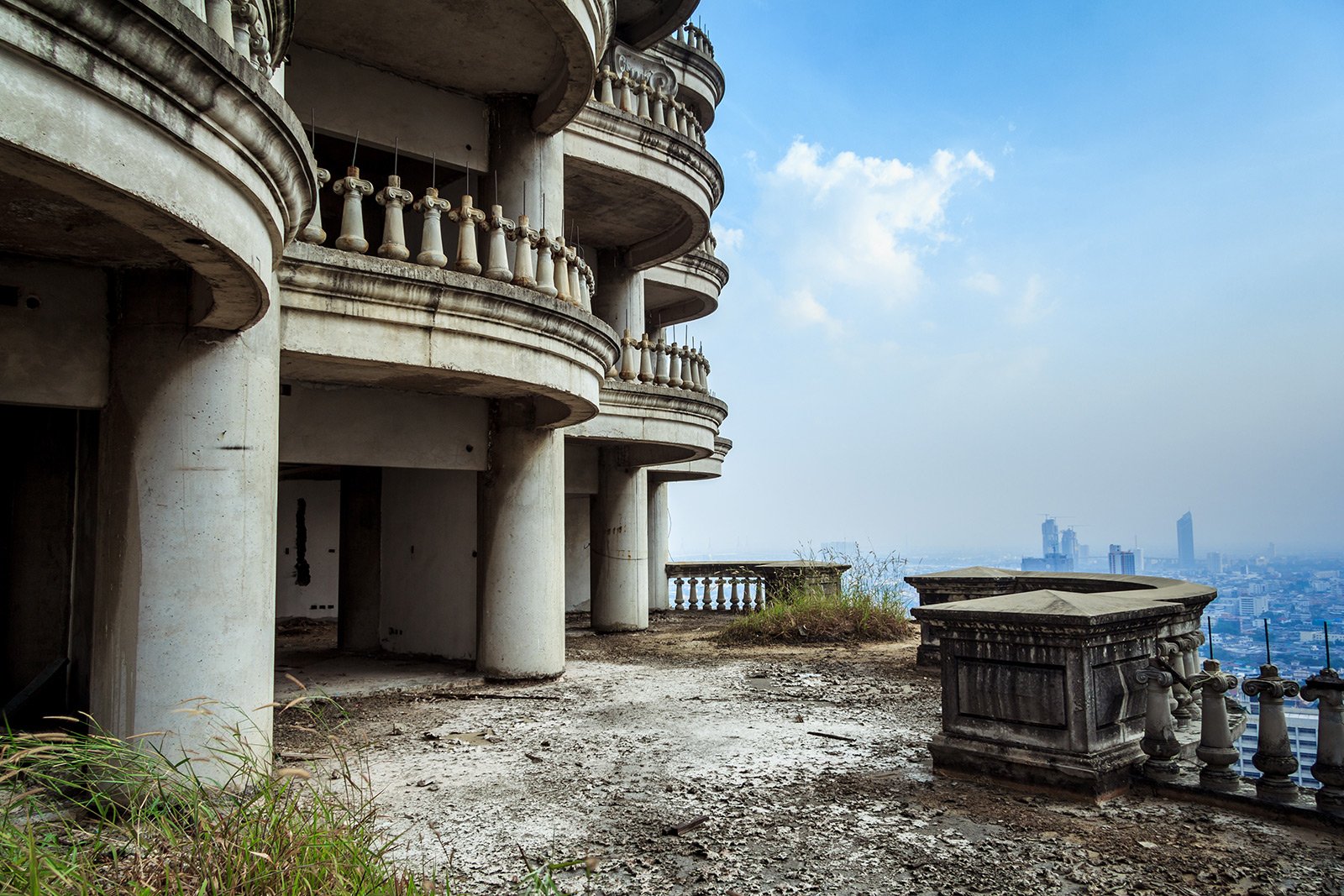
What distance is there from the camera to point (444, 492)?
11078 millimetres

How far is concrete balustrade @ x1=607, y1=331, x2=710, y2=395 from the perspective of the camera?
42.4ft

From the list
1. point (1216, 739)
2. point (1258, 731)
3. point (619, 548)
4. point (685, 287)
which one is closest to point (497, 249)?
A: point (1216, 739)

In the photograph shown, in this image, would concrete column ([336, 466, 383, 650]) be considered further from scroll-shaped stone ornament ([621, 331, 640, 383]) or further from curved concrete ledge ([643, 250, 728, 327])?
curved concrete ledge ([643, 250, 728, 327])

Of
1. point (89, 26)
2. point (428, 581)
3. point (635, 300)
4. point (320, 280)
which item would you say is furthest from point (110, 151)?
point (635, 300)

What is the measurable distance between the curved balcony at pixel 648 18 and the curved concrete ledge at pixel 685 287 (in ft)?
12.4

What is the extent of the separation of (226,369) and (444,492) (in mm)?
5511

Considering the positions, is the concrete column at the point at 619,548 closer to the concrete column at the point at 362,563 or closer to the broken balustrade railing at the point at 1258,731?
the concrete column at the point at 362,563

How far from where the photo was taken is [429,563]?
11.2m

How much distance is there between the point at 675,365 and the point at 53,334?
9121 mm

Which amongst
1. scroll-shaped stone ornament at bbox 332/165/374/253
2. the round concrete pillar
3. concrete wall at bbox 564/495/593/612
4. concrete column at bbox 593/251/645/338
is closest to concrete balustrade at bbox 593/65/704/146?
the round concrete pillar

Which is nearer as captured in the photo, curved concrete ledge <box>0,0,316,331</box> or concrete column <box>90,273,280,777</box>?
curved concrete ledge <box>0,0,316,331</box>

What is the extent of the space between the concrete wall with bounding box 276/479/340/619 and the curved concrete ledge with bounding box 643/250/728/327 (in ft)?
23.7

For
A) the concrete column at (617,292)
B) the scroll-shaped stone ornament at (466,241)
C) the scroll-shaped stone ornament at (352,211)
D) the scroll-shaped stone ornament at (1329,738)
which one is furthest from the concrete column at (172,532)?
the concrete column at (617,292)

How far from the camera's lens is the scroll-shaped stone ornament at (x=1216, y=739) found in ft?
17.3
